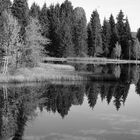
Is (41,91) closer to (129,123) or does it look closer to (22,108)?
(22,108)

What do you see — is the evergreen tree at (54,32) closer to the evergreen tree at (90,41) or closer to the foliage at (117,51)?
the evergreen tree at (90,41)

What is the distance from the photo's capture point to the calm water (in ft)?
59.3

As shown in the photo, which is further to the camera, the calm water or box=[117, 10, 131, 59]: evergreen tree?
box=[117, 10, 131, 59]: evergreen tree

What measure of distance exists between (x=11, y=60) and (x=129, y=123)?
2912 cm

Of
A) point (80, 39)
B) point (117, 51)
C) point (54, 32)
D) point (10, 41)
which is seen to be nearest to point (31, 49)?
point (10, 41)

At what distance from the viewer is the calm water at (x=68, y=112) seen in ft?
59.3

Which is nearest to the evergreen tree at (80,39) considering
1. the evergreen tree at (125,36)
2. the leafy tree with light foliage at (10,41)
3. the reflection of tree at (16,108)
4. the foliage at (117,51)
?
the foliage at (117,51)

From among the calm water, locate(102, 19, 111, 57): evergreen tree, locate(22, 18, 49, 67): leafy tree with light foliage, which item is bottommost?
the calm water

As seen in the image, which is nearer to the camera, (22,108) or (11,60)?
(22,108)

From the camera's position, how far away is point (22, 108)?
81.9 ft

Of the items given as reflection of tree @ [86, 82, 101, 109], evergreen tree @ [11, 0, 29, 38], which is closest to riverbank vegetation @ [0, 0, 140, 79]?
evergreen tree @ [11, 0, 29, 38]

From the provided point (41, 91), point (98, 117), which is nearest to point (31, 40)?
point (41, 91)

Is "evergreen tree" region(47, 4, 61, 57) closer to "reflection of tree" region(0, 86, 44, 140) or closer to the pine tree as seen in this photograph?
the pine tree

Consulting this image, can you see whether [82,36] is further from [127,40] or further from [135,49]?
[135,49]
